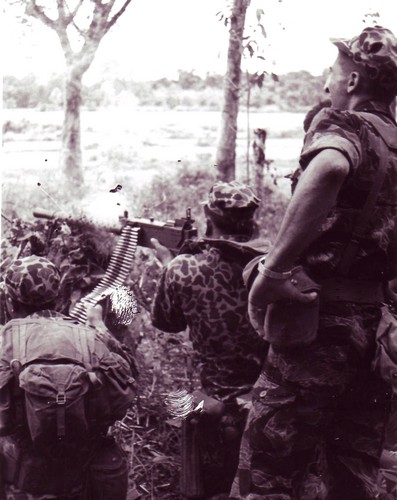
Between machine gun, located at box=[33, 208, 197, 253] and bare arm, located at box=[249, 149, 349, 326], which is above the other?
bare arm, located at box=[249, 149, 349, 326]

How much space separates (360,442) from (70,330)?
3.93 feet

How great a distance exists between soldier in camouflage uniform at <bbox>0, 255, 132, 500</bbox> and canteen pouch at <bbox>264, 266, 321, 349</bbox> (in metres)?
0.75

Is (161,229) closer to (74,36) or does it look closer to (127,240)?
(127,240)

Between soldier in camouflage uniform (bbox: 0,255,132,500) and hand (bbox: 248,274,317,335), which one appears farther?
soldier in camouflage uniform (bbox: 0,255,132,500)

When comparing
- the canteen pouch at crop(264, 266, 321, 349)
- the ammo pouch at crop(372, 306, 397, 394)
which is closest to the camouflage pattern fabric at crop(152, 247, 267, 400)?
the canteen pouch at crop(264, 266, 321, 349)

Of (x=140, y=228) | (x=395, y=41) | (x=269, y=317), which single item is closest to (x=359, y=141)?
(x=395, y=41)

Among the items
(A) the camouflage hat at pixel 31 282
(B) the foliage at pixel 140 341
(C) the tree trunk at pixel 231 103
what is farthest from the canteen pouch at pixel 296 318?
(C) the tree trunk at pixel 231 103

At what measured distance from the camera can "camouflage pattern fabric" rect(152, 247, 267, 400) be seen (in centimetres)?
338

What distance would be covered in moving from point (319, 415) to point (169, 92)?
11.5 feet

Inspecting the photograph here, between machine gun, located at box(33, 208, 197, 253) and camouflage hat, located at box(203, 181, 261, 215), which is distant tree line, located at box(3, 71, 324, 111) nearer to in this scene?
machine gun, located at box(33, 208, 197, 253)

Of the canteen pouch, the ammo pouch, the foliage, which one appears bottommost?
the foliage

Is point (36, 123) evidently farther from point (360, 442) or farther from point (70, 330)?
point (360, 442)

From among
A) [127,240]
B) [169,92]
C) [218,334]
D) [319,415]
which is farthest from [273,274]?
[169,92]

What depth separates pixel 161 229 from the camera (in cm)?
A: 435
